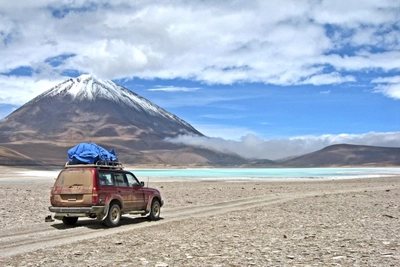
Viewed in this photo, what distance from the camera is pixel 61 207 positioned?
633 inches

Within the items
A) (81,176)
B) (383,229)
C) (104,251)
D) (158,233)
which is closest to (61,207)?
(81,176)

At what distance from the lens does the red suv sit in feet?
51.8

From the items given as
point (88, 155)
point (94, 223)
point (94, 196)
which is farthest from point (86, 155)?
point (94, 223)

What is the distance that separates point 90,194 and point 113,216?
120cm

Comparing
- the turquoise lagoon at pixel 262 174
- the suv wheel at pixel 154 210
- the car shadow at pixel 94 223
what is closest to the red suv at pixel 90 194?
the car shadow at pixel 94 223

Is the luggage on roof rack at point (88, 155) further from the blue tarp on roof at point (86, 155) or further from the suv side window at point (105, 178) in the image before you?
the suv side window at point (105, 178)

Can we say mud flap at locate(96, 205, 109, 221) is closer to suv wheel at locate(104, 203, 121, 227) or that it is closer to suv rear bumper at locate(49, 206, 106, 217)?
suv rear bumper at locate(49, 206, 106, 217)

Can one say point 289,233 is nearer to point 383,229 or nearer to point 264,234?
point 264,234

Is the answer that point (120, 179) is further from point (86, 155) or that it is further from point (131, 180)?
point (86, 155)

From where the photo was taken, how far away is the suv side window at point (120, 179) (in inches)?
672

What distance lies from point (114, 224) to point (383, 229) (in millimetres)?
Result: 8362

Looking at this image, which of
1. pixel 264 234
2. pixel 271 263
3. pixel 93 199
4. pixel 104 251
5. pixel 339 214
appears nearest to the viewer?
pixel 271 263

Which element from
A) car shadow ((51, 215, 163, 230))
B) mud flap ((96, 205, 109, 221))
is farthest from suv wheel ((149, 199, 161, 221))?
mud flap ((96, 205, 109, 221))

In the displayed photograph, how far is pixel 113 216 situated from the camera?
16422 millimetres
